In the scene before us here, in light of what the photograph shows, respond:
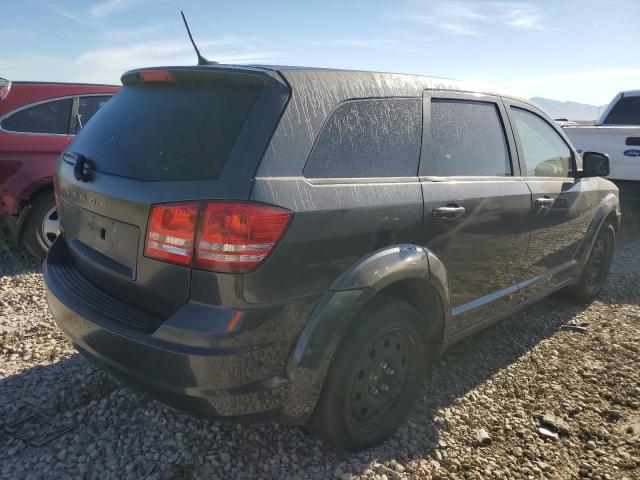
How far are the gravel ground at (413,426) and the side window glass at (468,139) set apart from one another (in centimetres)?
129

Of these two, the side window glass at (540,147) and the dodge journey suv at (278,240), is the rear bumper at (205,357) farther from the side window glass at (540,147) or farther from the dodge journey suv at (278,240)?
the side window glass at (540,147)

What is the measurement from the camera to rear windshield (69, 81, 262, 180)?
1961mm

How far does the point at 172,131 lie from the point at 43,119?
3566mm

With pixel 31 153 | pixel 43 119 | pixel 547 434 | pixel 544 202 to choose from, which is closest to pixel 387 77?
pixel 544 202

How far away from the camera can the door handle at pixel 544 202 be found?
3.34 metres

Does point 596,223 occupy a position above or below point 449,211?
below

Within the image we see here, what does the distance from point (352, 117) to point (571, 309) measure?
3239 millimetres

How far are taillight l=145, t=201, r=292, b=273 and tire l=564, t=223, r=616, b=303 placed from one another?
3.44 metres

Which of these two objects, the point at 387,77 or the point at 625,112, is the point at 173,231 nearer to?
the point at 387,77

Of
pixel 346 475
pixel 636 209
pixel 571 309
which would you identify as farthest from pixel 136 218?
pixel 636 209

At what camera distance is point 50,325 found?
3.70 m

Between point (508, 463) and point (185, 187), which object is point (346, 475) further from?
point (185, 187)

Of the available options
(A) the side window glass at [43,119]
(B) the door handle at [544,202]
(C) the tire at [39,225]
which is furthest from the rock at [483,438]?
(A) the side window glass at [43,119]

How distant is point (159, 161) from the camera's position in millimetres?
2047
